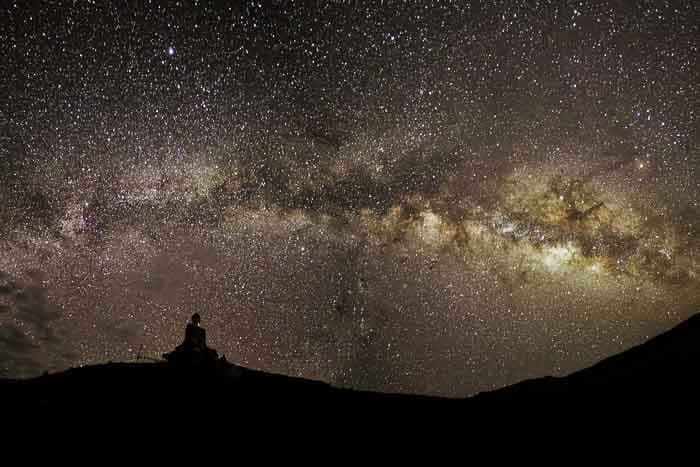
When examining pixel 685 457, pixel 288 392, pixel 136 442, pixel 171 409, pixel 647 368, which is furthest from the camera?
pixel 288 392

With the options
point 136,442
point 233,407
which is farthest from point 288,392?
point 136,442

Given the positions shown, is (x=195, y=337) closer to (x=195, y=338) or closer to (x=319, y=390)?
(x=195, y=338)

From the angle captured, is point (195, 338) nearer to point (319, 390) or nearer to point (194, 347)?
point (194, 347)

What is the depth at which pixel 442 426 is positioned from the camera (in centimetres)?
1038

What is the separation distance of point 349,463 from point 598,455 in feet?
16.4

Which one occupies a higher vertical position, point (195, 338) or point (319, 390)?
point (195, 338)

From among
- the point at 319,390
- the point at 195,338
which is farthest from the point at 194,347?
the point at 319,390

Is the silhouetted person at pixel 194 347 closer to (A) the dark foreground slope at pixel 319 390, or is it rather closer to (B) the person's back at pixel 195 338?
(B) the person's back at pixel 195 338

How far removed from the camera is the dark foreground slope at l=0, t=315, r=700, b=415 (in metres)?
8.59

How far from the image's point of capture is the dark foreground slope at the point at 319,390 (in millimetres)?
8594

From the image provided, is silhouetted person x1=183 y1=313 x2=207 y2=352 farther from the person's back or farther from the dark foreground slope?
the dark foreground slope

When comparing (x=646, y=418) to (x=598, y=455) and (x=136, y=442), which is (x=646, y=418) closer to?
(x=598, y=455)

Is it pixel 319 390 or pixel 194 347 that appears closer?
pixel 319 390

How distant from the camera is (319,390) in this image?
13000 millimetres
